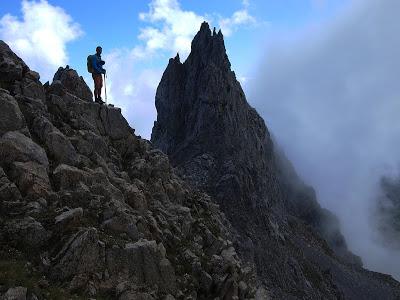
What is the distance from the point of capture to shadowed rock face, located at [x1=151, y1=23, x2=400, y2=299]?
9800 cm

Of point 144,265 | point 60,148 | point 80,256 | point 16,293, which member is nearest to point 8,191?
point 80,256

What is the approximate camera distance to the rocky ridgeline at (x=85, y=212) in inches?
814

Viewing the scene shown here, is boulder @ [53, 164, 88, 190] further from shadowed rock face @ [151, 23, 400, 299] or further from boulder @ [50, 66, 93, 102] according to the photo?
shadowed rock face @ [151, 23, 400, 299]

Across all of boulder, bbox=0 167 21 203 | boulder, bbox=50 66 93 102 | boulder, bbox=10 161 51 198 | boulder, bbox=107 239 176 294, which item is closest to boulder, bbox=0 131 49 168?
boulder, bbox=10 161 51 198

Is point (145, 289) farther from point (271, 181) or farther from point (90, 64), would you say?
point (271, 181)

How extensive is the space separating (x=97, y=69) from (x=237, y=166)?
83.2 metres

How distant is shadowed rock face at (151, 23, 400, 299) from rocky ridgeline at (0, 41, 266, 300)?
52300 mm

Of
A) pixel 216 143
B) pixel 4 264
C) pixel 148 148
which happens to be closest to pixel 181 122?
pixel 216 143

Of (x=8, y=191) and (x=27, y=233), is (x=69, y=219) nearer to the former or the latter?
(x=27, y=233)

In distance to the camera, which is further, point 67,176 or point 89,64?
point 89,64

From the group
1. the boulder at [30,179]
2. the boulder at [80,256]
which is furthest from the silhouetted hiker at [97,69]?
the boulder at [80,256]

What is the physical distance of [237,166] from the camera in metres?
118

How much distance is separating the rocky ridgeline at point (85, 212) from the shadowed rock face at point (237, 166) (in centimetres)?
5230

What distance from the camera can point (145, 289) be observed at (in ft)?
72.5
